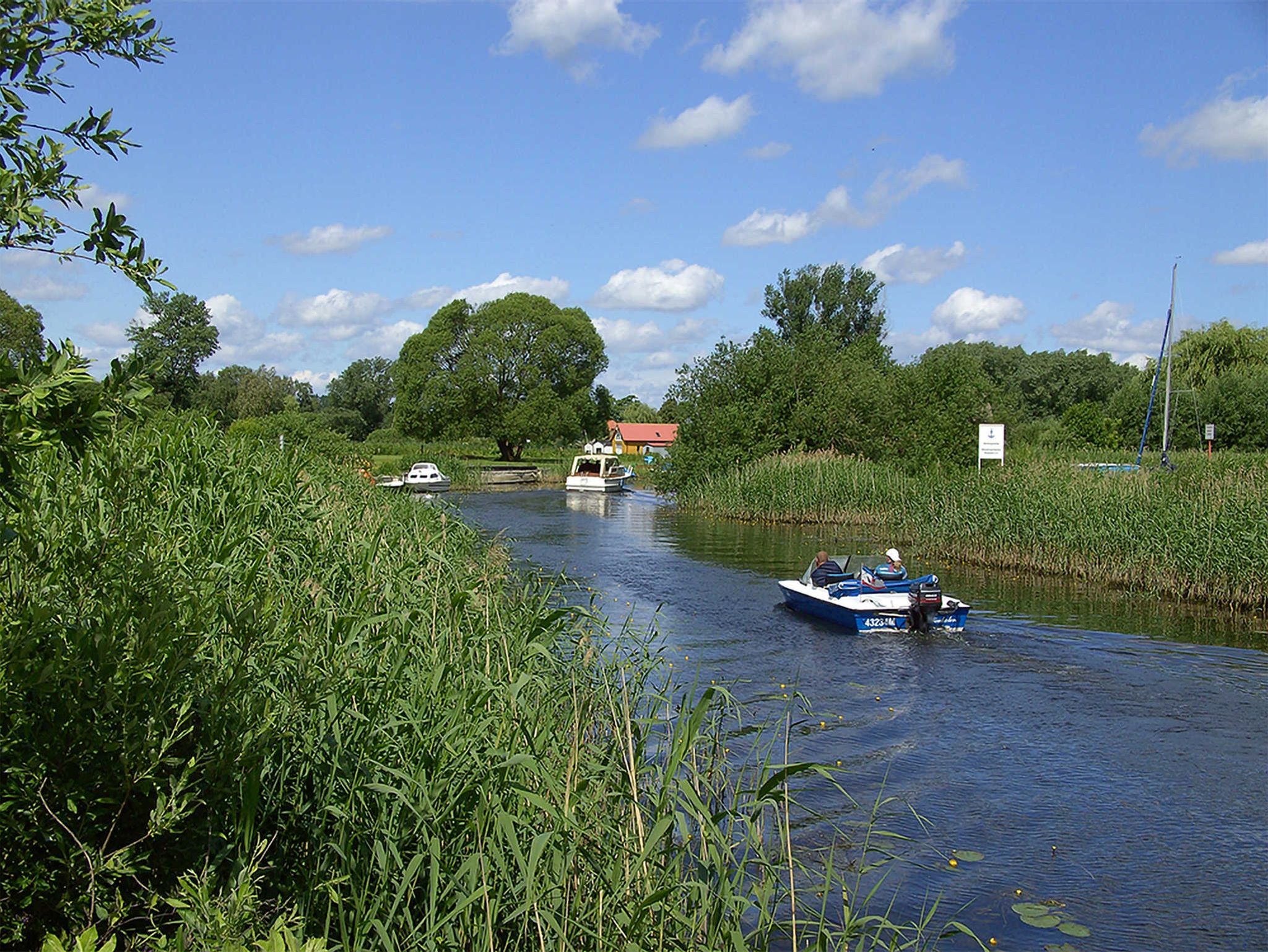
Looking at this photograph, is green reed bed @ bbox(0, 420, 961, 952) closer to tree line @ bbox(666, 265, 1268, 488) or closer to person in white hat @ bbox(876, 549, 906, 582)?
person in white hat @ bbox(876, 549, 906, 582)

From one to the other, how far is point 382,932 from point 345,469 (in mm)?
15577

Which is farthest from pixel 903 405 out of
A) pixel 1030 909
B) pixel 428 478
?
pixel 1030 909

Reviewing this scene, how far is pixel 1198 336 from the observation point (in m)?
59.7

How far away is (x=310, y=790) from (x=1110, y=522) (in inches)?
767

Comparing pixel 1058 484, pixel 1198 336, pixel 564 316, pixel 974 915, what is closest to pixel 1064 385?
pixel 1198 336

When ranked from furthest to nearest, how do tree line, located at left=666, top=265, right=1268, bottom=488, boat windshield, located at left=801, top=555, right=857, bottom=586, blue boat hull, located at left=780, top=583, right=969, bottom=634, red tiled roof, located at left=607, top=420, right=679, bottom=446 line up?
red tiled roof, located at left=607, top=420, right=679, bottom=446
tree line, located at left=666, top=265, right=1268, bottom=488
boat windshield, located at left=801, top=555, right=857, bottom=586
blue boat hull, located at left=780, top=583, right=969, bottom=634

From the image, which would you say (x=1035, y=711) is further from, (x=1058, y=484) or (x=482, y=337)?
(x=482, y=337)

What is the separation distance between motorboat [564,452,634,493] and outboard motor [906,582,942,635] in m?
37.4

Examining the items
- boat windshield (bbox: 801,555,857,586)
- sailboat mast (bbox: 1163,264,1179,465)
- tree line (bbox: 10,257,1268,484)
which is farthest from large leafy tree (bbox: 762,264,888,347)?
boat windshield (bbox: 801,555,857,586)

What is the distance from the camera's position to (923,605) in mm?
16156

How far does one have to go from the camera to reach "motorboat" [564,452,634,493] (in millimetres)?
53469

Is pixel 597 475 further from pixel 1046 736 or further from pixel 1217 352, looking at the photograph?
pixel 1046 736

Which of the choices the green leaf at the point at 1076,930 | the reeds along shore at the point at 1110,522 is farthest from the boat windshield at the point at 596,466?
the green leaf at the point at 1076,930

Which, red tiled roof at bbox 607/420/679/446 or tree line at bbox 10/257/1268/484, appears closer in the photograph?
tree line at bbox 10/257/1268/484
